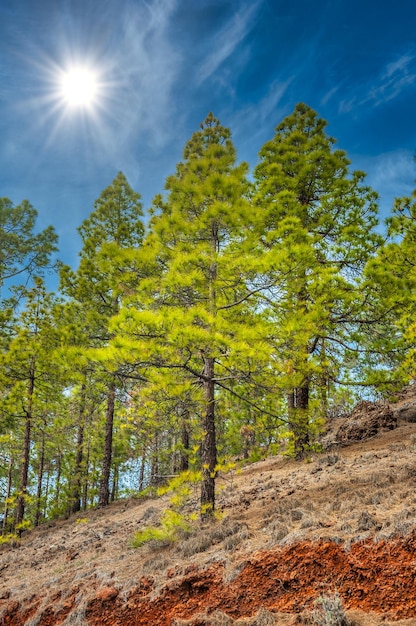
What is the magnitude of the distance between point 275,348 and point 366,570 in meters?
3.91

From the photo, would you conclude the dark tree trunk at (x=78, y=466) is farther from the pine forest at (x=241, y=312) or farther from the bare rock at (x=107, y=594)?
the bare rock at (x=107, y=594)

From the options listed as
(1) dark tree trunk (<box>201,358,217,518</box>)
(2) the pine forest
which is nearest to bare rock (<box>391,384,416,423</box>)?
(2) the pine forest

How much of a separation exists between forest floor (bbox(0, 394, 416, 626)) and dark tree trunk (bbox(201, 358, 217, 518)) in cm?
37

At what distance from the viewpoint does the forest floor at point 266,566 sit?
3.97m

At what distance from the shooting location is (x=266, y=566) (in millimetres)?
4695

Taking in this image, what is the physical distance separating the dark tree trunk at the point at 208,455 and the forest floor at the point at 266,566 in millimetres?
367

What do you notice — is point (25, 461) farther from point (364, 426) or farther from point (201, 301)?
point (364, 426)

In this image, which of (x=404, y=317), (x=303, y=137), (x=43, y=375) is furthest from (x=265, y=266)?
(x=43, y=375)

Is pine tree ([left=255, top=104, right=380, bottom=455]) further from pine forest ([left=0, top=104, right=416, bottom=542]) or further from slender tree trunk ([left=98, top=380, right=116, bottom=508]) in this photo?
slender tree trunk ([left=98, top=380, right=116, bottom=508])

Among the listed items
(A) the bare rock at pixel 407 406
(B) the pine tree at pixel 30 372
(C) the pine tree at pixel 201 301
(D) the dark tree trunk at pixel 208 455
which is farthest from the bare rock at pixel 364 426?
(B) the pine tree at pixel 30 372

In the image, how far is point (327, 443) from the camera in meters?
12.5

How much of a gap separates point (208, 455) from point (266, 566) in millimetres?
2860

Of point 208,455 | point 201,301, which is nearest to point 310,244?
point 201,301

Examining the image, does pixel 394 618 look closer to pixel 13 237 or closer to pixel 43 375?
pixel 43 375
